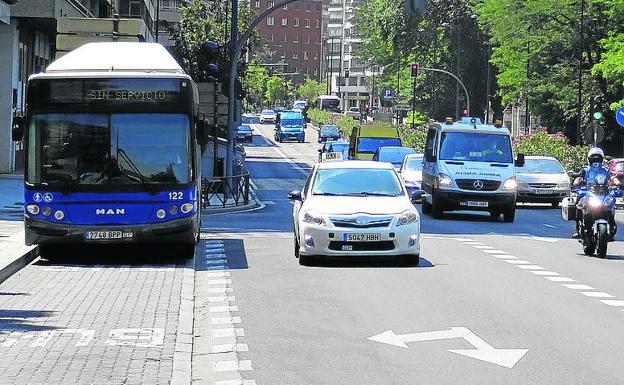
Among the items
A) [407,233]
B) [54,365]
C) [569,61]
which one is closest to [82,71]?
[407,233]

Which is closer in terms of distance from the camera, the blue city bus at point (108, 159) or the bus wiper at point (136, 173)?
the blue city bus at point (108, 159)

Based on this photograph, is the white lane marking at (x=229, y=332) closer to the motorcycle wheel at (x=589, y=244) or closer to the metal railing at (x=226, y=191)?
the motorcycle wheel at (x=589, y=244)

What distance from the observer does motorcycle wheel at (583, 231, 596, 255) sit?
2333 cm

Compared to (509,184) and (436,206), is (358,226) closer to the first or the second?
(509,184)

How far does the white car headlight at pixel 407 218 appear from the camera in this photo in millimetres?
20141

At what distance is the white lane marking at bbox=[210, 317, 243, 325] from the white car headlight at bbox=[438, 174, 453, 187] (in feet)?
65.9

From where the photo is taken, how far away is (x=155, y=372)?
1048 centimetres

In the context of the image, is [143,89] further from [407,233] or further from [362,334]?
[362,334]

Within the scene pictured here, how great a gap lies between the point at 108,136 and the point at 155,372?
11082mm

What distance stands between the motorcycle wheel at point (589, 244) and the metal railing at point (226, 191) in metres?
17.3

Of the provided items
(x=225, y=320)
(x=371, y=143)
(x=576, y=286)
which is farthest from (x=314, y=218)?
(x=371, y=143)

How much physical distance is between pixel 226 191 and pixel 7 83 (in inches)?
496

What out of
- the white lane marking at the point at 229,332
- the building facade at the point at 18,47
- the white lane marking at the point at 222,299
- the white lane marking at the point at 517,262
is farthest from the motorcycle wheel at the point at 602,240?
the building facade at the point at 18,47

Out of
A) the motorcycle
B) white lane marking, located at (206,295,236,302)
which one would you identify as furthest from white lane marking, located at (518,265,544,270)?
white lane marking, located at (206,295,236,302)
